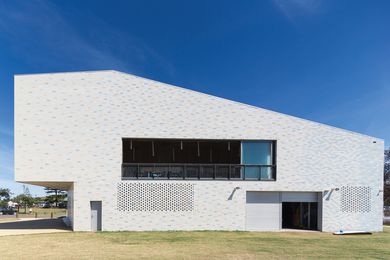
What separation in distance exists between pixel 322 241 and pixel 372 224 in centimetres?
664

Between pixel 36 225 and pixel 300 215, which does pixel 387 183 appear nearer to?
pixel 300 215

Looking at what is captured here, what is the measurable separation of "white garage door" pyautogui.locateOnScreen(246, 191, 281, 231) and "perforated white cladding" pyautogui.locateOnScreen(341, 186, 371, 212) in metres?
4.05

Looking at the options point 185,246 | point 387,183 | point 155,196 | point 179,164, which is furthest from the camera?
point 387,183

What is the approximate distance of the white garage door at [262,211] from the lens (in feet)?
65.1

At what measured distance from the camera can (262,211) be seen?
20.0 metres

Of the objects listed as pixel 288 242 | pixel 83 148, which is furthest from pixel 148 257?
pixel 83 148

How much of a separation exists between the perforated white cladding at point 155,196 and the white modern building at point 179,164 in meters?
0.06

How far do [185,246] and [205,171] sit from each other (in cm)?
684

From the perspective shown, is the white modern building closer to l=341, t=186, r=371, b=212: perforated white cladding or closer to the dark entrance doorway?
l=341, t=186, r=371, b=212: perforated white cladding

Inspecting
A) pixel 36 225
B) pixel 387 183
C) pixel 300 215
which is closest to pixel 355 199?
pixel 300 215

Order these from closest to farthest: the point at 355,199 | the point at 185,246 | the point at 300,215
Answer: the point at 185,246 < the point at 355,199 < the point at 300,215

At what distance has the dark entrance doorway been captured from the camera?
2098 cm

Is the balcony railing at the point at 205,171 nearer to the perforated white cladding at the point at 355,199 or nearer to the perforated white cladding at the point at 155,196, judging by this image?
the perforated white cladding at the point at 155,196

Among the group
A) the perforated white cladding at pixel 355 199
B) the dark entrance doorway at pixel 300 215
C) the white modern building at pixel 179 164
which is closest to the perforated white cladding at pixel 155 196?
the white modern building at pixel 179 164
